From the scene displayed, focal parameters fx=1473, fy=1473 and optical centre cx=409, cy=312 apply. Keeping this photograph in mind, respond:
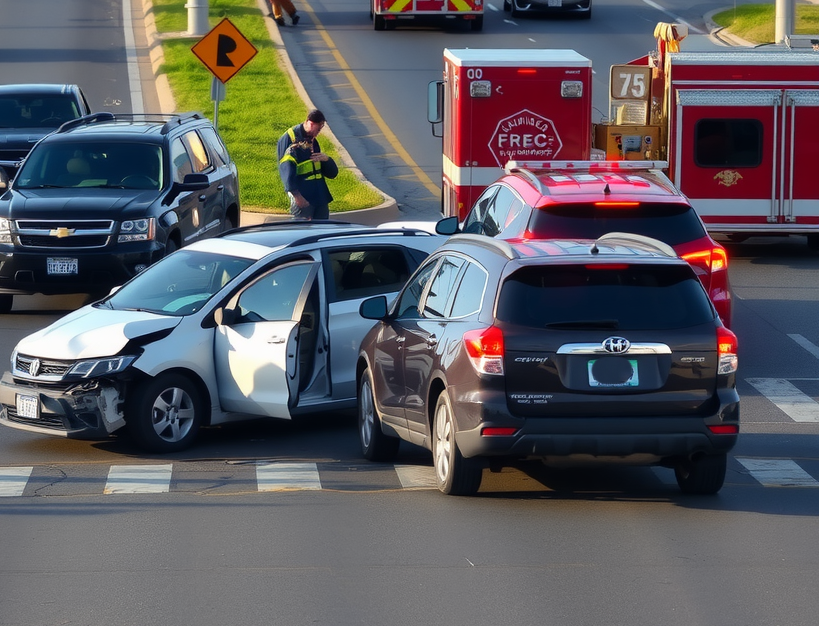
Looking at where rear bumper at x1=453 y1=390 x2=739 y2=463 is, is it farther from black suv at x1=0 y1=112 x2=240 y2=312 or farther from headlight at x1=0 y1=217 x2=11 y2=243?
headlight at x1=0 y1=217 x2=11 y2=243

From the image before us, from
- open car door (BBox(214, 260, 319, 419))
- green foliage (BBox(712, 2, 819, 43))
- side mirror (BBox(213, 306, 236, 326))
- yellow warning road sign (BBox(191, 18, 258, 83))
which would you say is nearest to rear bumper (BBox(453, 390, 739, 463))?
open car door (BBox(214, 260, 319, 419))

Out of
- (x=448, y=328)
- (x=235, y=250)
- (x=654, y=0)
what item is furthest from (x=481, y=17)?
(x=448, y=328)

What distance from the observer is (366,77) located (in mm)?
33062

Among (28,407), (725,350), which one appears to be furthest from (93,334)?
(725,350)

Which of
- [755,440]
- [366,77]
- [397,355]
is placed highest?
[366,77]

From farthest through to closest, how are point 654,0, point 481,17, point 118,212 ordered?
1. point 654,0
2. point 481,17
3. point 118,212

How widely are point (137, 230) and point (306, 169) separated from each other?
2420 mm

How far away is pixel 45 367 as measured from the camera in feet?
34.2

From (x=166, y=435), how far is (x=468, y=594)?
13.8 feet

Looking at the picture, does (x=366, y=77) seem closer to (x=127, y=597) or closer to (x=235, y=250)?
(x=235, y=250)

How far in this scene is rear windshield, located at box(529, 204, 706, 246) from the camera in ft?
39.3

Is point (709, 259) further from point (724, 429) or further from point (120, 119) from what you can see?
point (120, 119)

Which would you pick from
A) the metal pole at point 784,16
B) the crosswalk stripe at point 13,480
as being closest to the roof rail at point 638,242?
the crosswalk stripe at point 13,480

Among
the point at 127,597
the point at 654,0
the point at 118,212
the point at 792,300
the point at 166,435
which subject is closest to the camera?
the point at 127,597
